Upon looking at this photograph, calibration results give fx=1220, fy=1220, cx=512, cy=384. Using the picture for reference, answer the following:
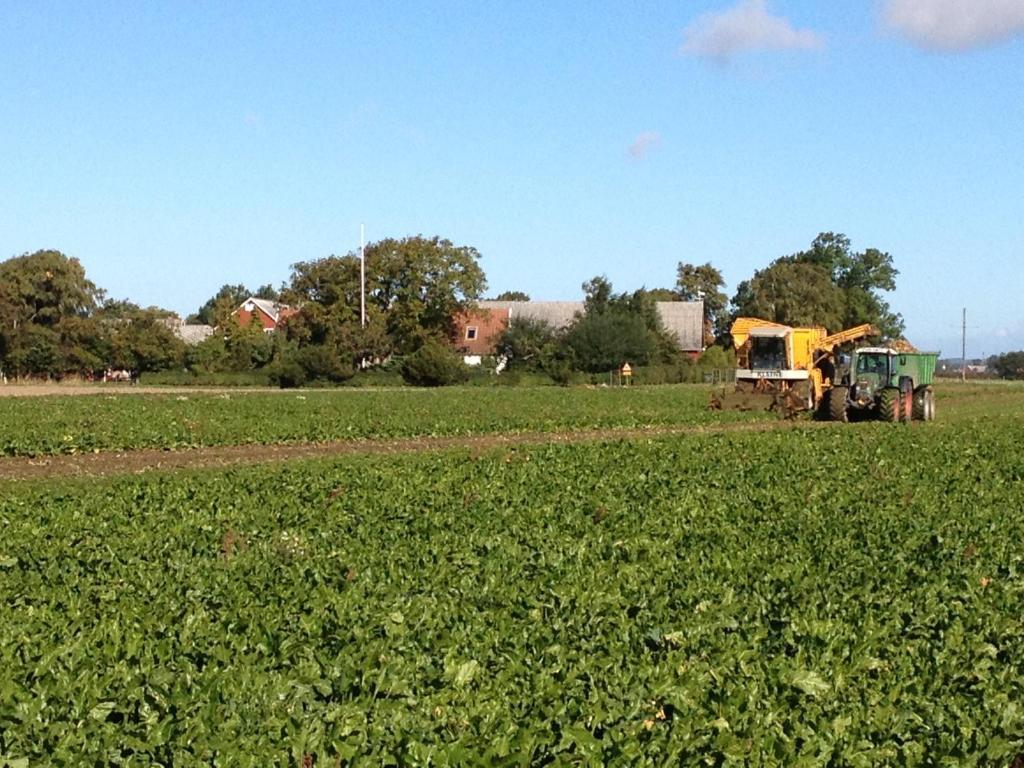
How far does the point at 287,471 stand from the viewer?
59.2 ft

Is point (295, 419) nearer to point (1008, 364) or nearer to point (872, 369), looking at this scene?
point (872, 369)

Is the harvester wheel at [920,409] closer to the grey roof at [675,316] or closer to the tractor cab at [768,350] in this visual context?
the tractor cab at [768,350]

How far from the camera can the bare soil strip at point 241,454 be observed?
Result: 23.0 m

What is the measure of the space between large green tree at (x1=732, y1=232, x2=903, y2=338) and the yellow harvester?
225ft

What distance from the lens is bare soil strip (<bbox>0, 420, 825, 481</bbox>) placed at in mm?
22984

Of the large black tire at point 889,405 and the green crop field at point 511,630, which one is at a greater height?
the large black tire at point 889,405

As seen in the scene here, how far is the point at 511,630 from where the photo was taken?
741 cm

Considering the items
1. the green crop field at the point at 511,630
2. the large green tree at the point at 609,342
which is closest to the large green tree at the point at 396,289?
the large green tree at the point at 609,342

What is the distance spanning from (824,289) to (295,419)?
296 ft

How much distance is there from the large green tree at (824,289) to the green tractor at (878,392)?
68.2m

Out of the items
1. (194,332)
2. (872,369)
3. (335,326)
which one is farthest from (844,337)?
(194,332)

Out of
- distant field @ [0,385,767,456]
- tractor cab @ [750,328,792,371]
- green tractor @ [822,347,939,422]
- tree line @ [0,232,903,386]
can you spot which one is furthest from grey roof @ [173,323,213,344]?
green tractor @ [822,347,939,422]

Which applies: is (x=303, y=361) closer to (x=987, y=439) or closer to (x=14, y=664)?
(x=987, y=439)

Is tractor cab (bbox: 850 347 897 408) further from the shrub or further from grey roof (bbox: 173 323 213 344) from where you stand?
grey roof (bbox: 173 323 213 344)
